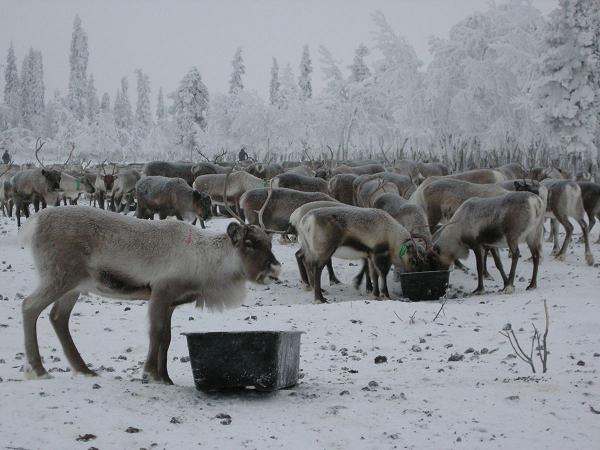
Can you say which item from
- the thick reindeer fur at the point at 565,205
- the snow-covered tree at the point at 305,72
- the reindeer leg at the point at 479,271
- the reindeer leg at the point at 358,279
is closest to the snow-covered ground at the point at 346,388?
the reindeer leg at the point at 479,271

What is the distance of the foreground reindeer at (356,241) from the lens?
1059 centimetres

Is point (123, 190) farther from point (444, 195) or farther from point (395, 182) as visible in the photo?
point (444, 195)

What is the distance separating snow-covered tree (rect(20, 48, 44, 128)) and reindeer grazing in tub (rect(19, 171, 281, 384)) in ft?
324

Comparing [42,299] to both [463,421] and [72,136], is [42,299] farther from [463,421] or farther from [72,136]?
[72,136]

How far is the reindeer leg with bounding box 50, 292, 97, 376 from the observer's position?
233 inches

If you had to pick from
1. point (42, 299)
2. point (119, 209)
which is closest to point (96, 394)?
point (42, 299)

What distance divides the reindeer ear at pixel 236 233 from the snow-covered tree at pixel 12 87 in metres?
101

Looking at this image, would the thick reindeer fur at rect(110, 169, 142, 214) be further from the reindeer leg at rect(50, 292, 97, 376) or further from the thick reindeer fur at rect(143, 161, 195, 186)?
the reindeer leg at rect(50, 292, 97, 376)

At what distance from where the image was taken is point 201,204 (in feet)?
52.9

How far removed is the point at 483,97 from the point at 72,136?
56.7 metres

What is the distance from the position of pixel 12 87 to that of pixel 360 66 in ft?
183

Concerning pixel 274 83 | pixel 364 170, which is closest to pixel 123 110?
pixel 274 83

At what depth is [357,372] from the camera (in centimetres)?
638

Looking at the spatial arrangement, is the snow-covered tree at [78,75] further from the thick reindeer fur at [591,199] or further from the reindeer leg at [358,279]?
the reindeer leg at [358,279]
